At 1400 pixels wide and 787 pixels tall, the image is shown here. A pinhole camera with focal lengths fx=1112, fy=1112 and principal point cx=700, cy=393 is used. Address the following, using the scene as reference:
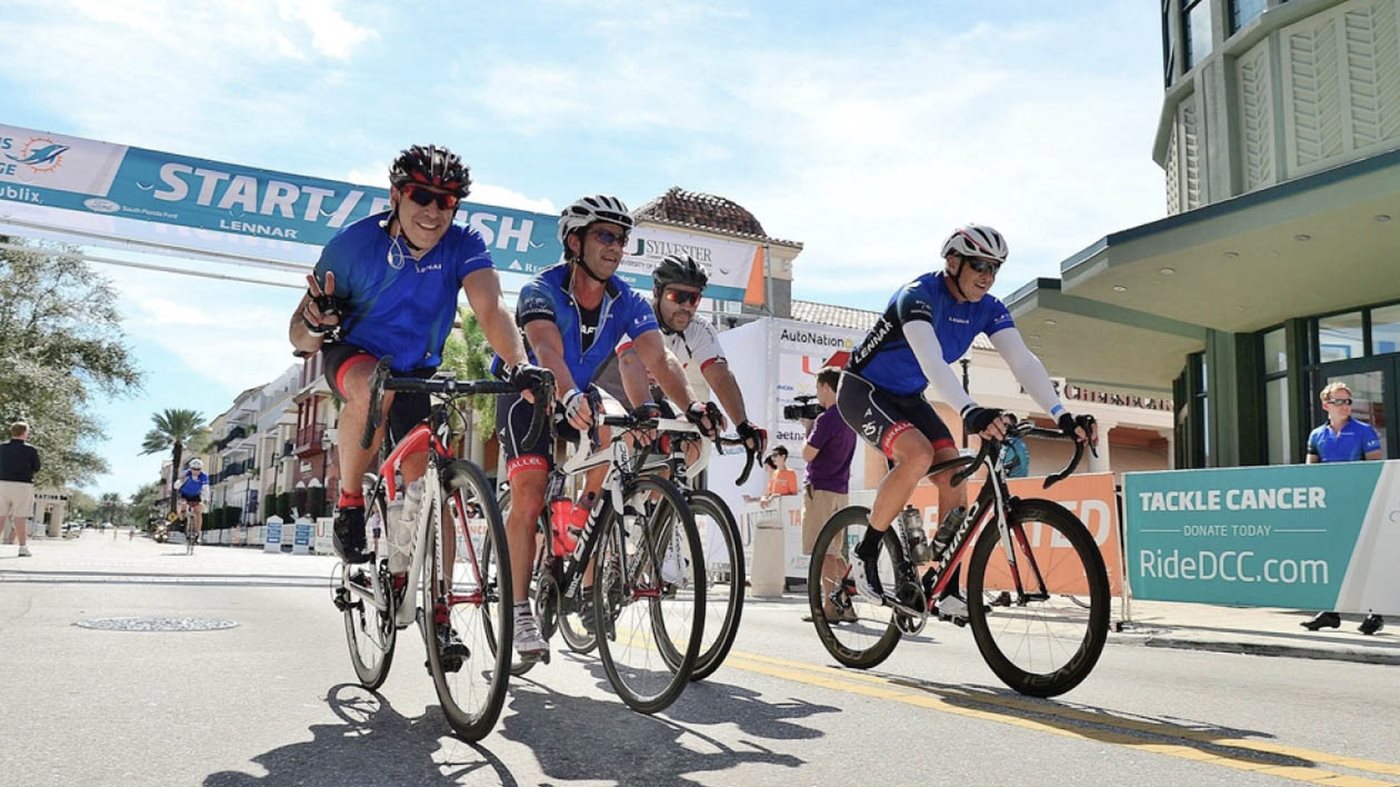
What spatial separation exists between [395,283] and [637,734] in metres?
2.01

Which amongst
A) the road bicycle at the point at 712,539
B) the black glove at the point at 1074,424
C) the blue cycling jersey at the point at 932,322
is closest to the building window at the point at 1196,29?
the blue cycling jersey at the point at 932,322

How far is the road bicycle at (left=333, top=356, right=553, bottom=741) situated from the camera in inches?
137

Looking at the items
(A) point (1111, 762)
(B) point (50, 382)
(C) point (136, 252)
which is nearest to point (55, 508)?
(B) point (50, 382)

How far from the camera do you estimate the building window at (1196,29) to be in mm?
16938

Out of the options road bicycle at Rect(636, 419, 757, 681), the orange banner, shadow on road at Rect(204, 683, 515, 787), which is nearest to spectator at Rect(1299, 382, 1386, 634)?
the orange banner

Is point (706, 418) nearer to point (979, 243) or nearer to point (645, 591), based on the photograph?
point (645, 591)

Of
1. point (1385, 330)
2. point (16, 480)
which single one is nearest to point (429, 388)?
point (1385, 330)

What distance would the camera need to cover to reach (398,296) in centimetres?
447

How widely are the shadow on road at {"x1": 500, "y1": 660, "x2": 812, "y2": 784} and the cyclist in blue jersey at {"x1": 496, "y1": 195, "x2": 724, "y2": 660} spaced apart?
0.55 meters

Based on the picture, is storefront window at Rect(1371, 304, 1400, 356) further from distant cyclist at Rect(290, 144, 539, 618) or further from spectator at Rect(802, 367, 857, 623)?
distant cyclist at Rect(290, 144, 539, 618)

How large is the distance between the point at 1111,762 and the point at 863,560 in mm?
2319

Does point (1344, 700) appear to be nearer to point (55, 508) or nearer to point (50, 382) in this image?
point (50, 382)

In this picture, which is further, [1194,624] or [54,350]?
[54,350]

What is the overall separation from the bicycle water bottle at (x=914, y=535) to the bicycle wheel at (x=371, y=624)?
241 cm
